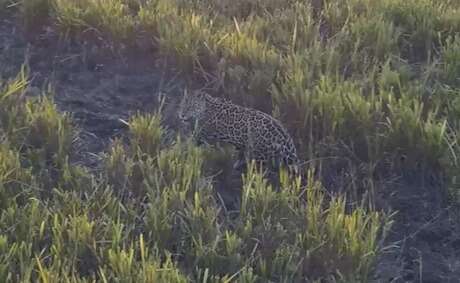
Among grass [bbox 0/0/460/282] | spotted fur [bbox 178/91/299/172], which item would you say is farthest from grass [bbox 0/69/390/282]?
spotted fur [bbox 178/91/299/172]

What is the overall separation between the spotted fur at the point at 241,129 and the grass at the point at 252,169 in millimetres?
115

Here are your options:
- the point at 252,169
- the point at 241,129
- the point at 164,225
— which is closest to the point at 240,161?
the point at 241,129

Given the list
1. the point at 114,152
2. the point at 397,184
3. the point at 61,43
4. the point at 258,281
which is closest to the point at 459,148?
the point at 397,184

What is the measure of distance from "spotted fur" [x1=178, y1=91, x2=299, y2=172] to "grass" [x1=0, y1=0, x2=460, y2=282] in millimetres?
115

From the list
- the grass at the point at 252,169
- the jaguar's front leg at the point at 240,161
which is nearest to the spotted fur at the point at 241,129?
the jaguar's front leg at the point at 240,161

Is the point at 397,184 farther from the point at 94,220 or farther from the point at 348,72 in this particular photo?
the point at 94,220

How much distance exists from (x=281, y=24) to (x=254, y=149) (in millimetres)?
1404

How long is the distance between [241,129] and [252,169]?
0.29 metres

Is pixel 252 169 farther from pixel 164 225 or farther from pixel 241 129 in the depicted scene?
pixel 164 225

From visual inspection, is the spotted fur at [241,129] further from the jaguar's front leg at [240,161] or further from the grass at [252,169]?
the grass at [252,169]

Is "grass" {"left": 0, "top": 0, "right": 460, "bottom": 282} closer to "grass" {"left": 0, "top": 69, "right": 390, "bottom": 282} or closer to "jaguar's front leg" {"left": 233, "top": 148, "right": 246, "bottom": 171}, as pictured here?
"grass" {"left": 0, "top": 69, "right": 390, "bottom": 282}

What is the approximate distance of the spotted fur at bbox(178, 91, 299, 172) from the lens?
3.76 metres

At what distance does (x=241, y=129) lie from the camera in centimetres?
384

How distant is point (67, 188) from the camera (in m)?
3.59
